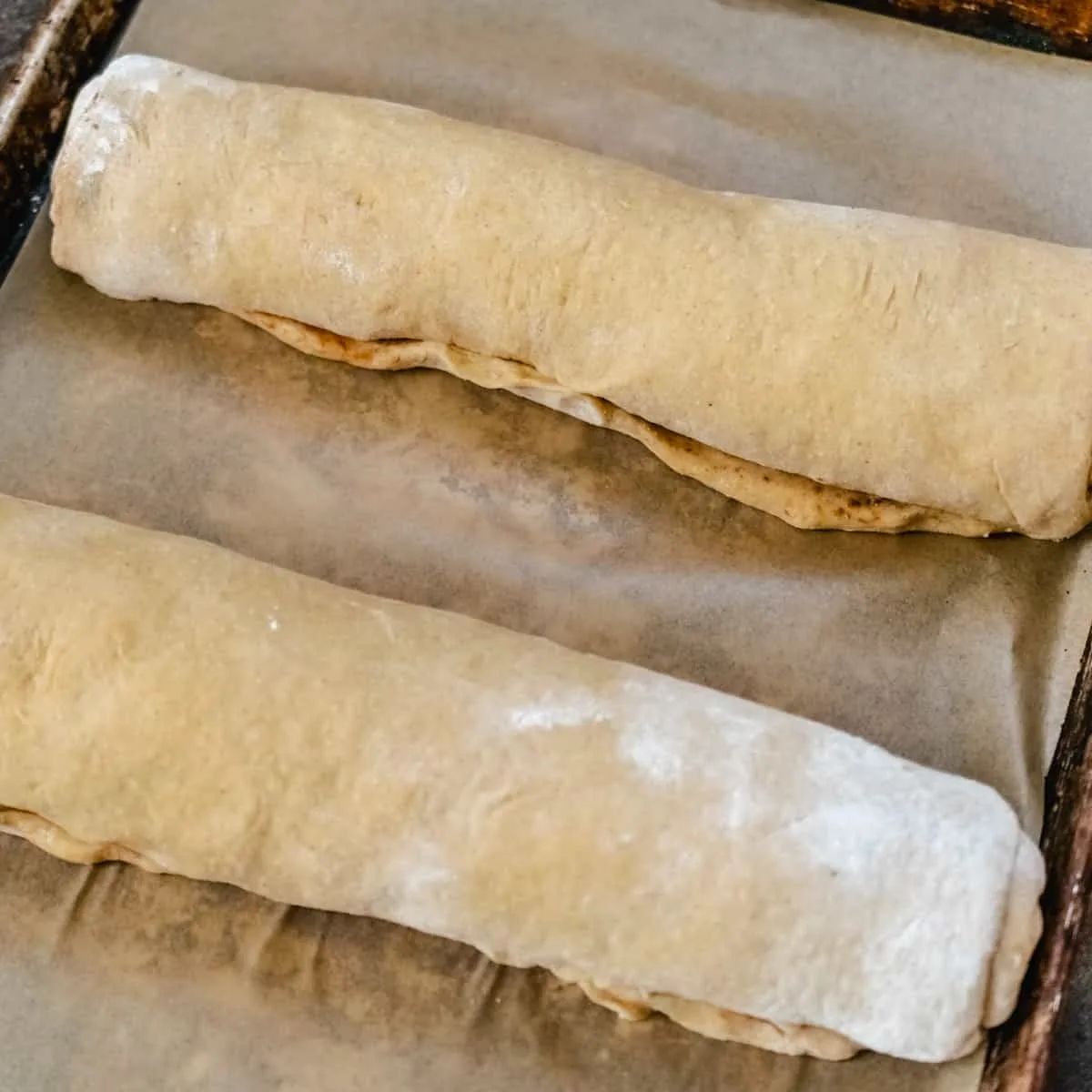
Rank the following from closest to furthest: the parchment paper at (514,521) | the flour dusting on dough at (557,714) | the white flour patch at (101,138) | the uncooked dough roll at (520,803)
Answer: the uncooked dough roll at (520,803) → the flour dusting on dough at (557,714) → the parchment paper at (514,521) → the white flour patch at (101,138)

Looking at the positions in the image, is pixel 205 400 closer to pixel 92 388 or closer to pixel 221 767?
pixel 92 388

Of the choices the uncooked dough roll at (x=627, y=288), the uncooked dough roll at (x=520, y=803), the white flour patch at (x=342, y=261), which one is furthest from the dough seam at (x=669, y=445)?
the uncooked dough roll at (x=520, y=803)

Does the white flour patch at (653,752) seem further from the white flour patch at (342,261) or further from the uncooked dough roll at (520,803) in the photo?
the white flour patch at (342,261)

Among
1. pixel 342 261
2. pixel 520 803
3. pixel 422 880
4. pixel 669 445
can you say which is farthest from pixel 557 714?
pixel 342 261

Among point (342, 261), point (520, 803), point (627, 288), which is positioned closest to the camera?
point (520, 803)

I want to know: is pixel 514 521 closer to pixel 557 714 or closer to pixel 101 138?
pixel 557 714

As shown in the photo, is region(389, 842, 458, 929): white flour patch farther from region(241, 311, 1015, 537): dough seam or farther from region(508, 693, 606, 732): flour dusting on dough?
region(241, 311, 1015, 537): dough seam
